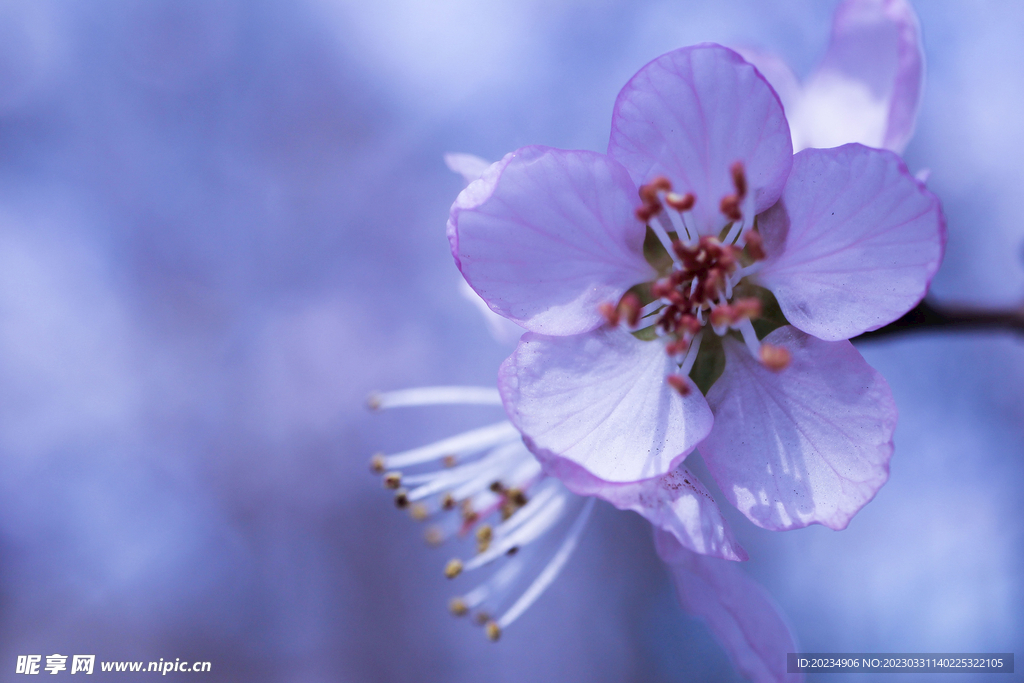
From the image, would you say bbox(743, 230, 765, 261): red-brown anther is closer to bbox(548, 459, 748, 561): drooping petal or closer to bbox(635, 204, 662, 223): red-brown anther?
bbox(635, 204, 662, 223): red-brown anther

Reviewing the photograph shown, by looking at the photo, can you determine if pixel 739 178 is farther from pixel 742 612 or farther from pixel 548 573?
pixel 548 573

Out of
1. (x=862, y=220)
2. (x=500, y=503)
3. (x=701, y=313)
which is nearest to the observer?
(x=862, y=220)

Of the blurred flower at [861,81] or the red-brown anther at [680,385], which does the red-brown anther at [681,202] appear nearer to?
the red-brown anther at [680,385]

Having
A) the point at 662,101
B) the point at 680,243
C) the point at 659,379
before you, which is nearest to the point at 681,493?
the point at 659,379

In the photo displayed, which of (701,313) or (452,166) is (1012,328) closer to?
(701,313)

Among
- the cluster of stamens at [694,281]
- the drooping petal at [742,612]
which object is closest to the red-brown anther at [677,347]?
the cluster of stamens at [694,281]

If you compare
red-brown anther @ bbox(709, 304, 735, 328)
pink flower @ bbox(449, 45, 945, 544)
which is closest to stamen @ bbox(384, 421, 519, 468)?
pink flower @ bbox(449, 45, 945, 544)
